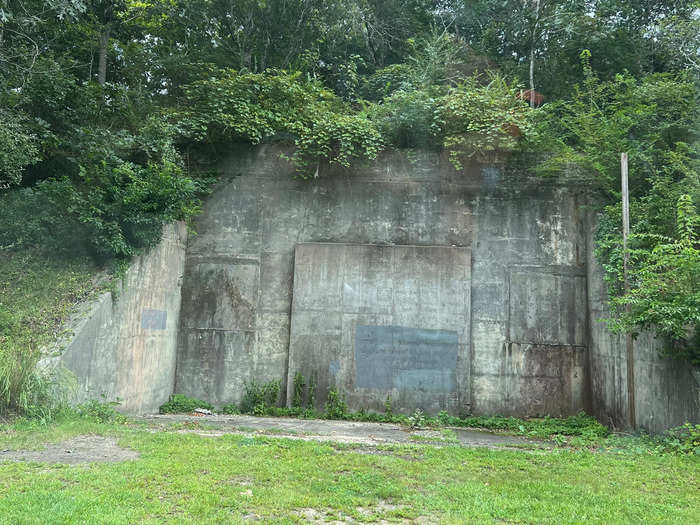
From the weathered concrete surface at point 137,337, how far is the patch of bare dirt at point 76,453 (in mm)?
1873

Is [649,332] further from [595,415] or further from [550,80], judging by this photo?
[550,80]

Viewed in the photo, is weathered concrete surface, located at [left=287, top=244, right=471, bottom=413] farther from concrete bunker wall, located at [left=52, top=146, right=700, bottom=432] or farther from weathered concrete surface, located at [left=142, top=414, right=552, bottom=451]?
weathered concrete surface, located at [left=142, top=414, right=552, bottom=451]

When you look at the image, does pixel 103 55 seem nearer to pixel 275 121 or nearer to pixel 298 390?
pixel 275 121

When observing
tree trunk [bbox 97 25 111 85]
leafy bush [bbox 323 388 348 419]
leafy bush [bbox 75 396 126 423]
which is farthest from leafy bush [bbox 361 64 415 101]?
leafy bush [bbox 75 396 126 423]

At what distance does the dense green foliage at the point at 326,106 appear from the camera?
9.76 metres

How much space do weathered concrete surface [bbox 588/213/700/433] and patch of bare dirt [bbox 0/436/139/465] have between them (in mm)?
7784

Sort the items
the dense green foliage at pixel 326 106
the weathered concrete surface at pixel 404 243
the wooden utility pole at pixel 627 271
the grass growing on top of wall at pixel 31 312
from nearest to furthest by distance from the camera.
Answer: the grass growing on top of wall at pixel 31 312 → the wooden utility pole at pixel 627 271 → the dense green foliage at pixel 326 106 → the weathered concrete surface at pixel 404 243

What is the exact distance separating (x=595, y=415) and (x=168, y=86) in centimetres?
1335

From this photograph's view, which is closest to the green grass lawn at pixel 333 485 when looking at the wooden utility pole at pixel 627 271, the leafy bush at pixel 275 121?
the wooden utility pole at pixel 627 271

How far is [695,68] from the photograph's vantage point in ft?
40.1

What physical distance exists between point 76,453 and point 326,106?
9.22m

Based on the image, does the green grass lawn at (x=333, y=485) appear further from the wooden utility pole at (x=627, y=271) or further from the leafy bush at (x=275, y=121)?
the leafy bush at (x=275, y=121)

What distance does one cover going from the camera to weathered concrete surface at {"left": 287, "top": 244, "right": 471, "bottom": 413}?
36.9ft

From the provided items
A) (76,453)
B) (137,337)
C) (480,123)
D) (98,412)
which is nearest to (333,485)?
(76,453)
